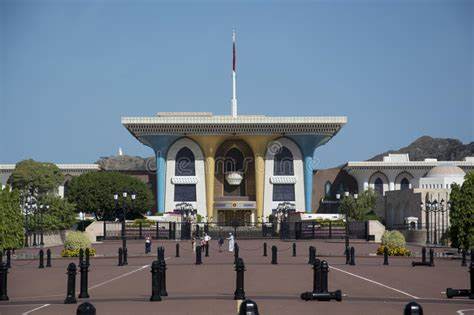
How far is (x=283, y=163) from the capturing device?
97.8m

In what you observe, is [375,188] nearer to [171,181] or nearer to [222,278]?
[171,181]

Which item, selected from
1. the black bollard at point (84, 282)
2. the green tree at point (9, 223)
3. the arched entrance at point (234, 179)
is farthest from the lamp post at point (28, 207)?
the arched entrance at point (234, 179)

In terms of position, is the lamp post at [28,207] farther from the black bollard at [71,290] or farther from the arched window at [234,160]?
the arched window at [234,160]

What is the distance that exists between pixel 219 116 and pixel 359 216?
787 inches

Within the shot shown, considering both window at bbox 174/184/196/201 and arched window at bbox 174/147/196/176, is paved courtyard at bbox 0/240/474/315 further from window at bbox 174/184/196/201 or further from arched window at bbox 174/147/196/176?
arched window at bbox 174/147/196/176

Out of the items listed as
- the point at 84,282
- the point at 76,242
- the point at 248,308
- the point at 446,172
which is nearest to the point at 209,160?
the point at 446,172

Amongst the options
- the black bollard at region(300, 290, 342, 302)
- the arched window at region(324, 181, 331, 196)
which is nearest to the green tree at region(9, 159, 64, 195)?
the arched window at region(324, 181, 331, 196)

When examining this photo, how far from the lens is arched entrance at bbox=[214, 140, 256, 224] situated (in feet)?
323

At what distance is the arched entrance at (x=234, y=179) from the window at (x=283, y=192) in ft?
9.78

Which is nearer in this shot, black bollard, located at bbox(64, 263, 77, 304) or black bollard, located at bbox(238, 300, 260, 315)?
black bollard, located at bbox(238, 300, 260, 315)

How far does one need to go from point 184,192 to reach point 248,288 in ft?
253

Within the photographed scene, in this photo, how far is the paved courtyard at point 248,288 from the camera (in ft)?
53.1

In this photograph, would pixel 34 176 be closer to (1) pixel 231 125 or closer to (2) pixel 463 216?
(1) pixel 231 125

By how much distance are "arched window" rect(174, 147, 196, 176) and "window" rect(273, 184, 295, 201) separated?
10.2 metres
